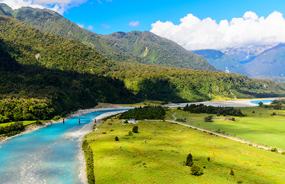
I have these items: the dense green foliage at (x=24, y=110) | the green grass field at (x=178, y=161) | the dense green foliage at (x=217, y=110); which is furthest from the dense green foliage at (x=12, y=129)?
the dense green foliage at (x=217, y=110)

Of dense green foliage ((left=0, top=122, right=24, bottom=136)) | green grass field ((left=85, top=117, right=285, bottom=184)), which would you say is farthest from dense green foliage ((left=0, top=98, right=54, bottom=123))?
green grass field ((left=85, top=117, right=285, bottom=184))

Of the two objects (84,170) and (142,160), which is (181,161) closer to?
(142,160)

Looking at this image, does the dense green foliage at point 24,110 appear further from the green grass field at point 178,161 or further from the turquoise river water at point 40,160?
the green grass field at point 178,161

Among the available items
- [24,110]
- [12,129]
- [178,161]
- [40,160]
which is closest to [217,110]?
[178,161]

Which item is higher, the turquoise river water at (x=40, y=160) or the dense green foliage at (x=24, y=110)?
the dense green foliage at (x=24, y=110)

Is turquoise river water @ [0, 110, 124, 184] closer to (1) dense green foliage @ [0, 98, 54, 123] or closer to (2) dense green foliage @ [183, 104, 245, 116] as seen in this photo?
(1) dense green foliage @ [0, 98, 54, 123]

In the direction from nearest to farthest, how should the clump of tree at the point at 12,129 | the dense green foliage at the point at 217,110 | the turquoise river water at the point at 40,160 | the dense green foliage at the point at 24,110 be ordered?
the turquoise river water at the point at 40,160
the clump of tree at the point at 12,129
the dense green foliage at the point at 24,110
the dense green foliage at the point at 217,110
